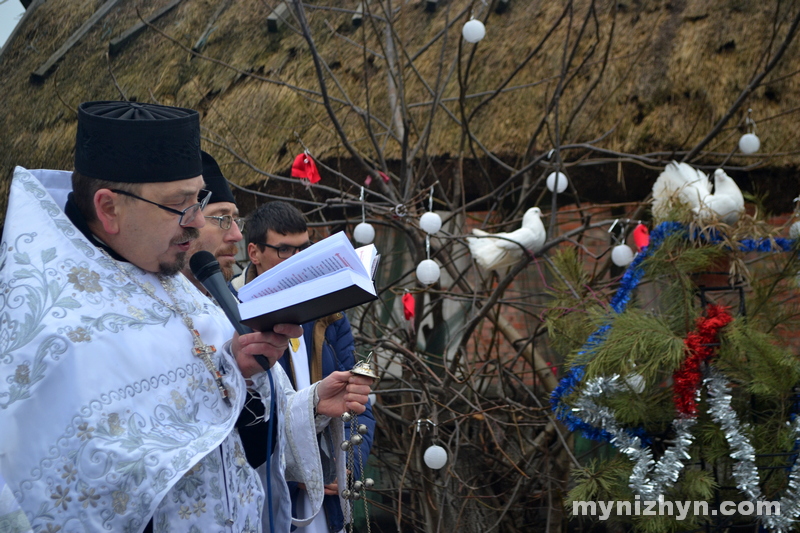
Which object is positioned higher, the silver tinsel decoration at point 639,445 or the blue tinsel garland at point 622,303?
the blue tinsel garland at point 622,303

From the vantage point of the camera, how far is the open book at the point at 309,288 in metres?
1.35

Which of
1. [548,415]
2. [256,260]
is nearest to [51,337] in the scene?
[256,260]

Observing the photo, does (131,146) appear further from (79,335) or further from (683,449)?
(683,449)

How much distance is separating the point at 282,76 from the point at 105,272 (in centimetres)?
346

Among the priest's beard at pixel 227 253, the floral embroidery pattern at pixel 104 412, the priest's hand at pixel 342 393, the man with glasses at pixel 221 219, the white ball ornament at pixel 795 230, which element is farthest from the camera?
the white ball ornament at pixel 795 230

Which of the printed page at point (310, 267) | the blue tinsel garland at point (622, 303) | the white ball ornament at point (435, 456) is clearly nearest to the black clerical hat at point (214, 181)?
the printed page at point (310, 267)

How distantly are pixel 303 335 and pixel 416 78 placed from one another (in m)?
2.73

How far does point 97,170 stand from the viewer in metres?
1.47

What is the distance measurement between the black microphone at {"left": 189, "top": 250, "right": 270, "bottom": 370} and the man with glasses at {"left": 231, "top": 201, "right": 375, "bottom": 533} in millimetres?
688

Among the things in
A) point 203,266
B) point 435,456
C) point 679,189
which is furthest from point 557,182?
point 203,266

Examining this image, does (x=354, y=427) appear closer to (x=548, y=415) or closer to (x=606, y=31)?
(x=548, y=415)

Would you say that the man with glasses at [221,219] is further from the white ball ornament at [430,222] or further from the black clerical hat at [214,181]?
the white ball ornament at [430,222]

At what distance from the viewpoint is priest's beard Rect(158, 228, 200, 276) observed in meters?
1.50

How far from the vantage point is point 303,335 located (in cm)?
233
